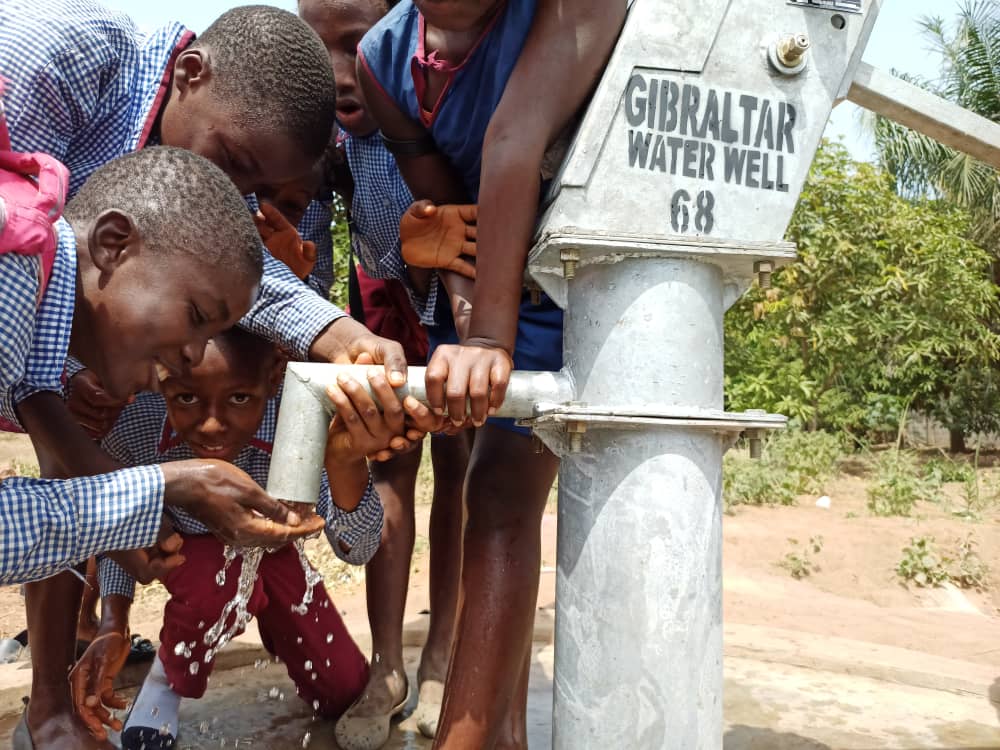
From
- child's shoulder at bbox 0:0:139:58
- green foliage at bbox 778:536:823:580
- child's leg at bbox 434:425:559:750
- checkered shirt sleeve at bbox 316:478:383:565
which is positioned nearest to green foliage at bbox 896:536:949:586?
green foliage at bbox 778:536:823:580

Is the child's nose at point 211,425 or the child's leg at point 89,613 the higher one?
the child's nose at point 211,425

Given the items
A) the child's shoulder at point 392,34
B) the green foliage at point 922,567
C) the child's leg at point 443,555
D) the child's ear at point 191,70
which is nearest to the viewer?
the child's shoulder at point 392,34

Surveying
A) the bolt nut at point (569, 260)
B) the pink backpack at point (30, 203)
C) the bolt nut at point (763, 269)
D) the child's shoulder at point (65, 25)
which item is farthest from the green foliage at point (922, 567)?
the pink backpack at point (30, 203)

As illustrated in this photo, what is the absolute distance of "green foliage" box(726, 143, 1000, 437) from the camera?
10.2 m

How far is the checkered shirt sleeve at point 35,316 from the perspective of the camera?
152 centimetres

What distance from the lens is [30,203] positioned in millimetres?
1533

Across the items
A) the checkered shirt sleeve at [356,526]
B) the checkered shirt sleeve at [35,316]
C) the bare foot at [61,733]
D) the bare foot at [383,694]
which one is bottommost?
the bare foot at [61,733]

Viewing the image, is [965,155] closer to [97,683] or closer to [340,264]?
[340,264]

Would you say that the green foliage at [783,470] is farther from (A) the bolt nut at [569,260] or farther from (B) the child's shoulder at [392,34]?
(A) the bolt nut at [569,260]

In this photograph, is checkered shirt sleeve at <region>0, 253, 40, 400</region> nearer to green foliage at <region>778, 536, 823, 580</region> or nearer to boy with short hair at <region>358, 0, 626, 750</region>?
boy with short hair at <region>358, 0, 626, 750</region>

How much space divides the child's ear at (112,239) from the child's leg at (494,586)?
2.55 ft

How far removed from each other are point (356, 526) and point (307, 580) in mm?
288

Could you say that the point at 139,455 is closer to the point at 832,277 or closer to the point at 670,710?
the point at 670,710

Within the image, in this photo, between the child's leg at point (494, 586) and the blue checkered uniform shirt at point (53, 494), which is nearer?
the blue checkered uniform shirt at point (53, 494)
